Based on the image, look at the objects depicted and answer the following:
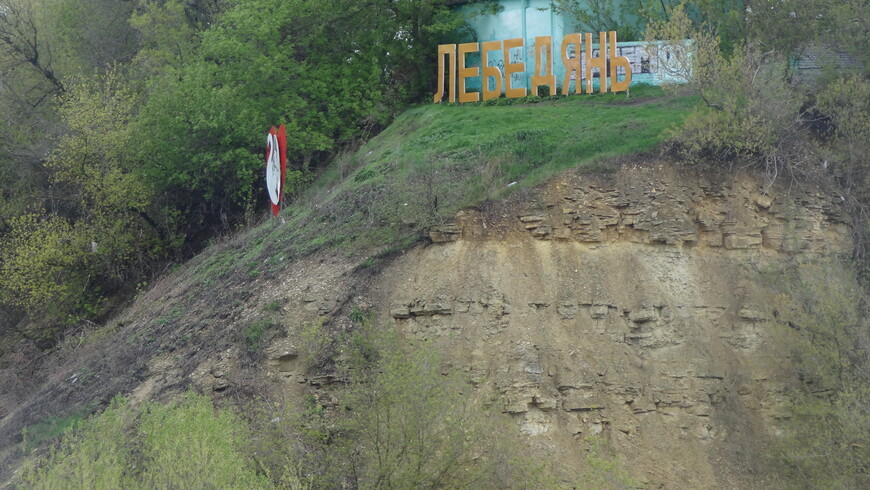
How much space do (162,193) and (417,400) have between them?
16.8 meters

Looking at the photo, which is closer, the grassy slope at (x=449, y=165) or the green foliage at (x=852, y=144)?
the grassy slope at (x=449, y=165)

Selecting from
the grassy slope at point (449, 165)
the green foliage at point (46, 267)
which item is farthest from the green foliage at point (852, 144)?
the green foliage at point (46, 267)

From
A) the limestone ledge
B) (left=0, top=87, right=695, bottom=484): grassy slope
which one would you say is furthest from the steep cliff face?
(left=0, top=87, right=695, bottom=484): grassy slope

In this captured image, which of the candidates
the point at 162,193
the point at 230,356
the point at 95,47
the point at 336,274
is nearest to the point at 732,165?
the point at 336,274

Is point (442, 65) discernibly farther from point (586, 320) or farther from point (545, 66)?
point (586, 320)

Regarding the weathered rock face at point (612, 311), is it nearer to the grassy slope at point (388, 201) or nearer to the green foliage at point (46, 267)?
the grassy slope at point (388, 201)

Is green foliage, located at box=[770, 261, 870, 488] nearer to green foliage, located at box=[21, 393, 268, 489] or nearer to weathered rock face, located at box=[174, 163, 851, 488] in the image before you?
weathered rock face, located at box=[174, 163, 851, 488]

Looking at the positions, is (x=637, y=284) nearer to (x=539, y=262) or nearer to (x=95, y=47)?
(x=539, y=262)

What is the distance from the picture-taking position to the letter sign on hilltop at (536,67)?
28.3 meters

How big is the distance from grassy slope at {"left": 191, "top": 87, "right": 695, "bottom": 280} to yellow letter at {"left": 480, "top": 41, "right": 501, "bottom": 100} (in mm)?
1234

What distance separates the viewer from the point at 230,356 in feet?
71.6

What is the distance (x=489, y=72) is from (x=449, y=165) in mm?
6544

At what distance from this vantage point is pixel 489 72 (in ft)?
97.4

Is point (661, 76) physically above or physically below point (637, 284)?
above
